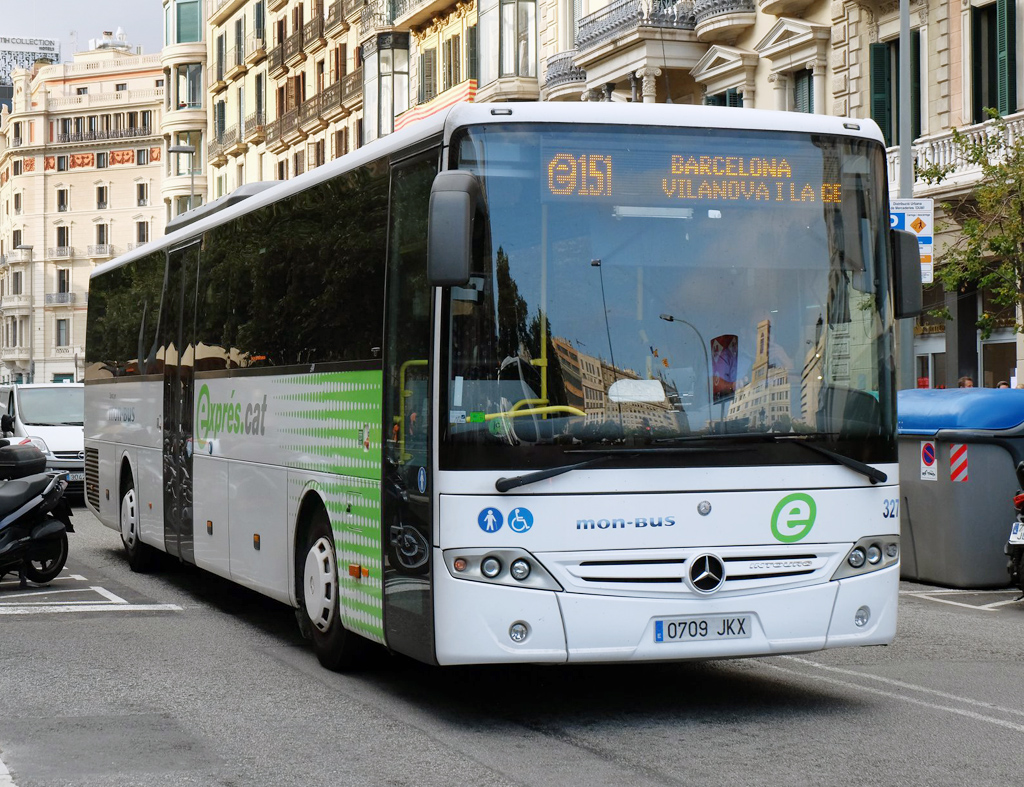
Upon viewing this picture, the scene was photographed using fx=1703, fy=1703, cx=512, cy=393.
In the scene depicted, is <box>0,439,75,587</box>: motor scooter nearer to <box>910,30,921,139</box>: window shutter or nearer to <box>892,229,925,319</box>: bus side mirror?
<box>892,229,925,319</box>: bus side mirror

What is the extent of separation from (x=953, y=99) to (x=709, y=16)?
688 cm

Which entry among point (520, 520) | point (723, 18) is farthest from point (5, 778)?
point (723, 18)

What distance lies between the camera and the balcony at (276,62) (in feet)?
197

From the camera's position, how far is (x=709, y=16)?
1245 inches

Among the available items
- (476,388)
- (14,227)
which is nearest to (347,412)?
(476,388)

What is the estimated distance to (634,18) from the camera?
3294cm

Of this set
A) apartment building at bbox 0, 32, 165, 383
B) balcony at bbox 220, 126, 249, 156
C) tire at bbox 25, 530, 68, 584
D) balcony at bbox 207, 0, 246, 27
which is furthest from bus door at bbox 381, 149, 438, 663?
apartment building at bbox 0, 32, 165, 383

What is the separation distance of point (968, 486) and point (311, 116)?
147ft

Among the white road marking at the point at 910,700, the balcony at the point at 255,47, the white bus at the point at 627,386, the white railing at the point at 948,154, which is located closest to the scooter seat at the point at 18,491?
the white bus at the point at 627,386

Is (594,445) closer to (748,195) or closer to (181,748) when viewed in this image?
(748,195)

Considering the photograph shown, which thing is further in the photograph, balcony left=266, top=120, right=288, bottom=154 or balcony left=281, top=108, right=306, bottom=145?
balcony left=266, top=120, right=288, bottom=154

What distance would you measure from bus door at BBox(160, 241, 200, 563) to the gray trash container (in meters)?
6.00

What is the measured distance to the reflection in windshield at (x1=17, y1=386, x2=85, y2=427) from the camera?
24500 mm

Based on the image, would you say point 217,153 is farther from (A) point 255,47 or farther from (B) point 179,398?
(B) point 179,398
